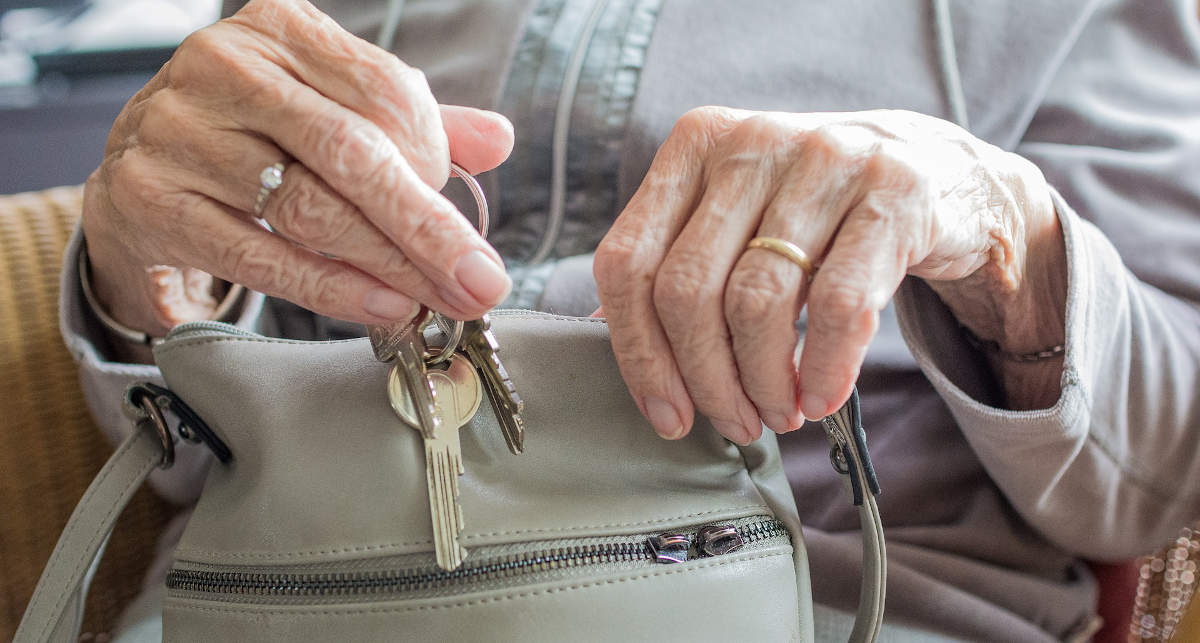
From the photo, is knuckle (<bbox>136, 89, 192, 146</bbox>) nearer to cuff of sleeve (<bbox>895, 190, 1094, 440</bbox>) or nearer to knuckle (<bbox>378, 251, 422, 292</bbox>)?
knuckle (<bbox>378, 251, 422, 292</bbox>)

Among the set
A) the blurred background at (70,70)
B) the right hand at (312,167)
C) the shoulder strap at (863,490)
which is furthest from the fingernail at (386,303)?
the blurred background at (70,70)

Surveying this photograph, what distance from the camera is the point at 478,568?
1.23 feet

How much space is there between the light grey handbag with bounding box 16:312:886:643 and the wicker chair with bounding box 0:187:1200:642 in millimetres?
218

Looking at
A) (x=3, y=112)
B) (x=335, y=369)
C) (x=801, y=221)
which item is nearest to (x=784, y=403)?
(x=801, y=221)

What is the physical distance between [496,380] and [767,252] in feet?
0.48

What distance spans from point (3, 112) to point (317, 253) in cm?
116

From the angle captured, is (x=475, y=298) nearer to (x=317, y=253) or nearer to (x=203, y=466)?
(x=317, y=253)

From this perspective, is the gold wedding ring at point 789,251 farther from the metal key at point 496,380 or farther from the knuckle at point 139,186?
the knuckle at point 139,186

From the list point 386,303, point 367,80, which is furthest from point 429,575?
point 367,80

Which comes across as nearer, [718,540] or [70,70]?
[718,540]

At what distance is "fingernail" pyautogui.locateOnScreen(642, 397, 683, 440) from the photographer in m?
0.39

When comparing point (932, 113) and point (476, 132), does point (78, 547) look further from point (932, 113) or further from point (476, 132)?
point (932, 113)

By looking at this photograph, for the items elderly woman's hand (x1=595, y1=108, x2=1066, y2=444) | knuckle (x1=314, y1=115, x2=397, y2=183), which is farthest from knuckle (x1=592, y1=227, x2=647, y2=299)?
knuckle (x1=314, y1=115, x2=397, y2=183)

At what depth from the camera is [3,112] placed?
1.21 m
